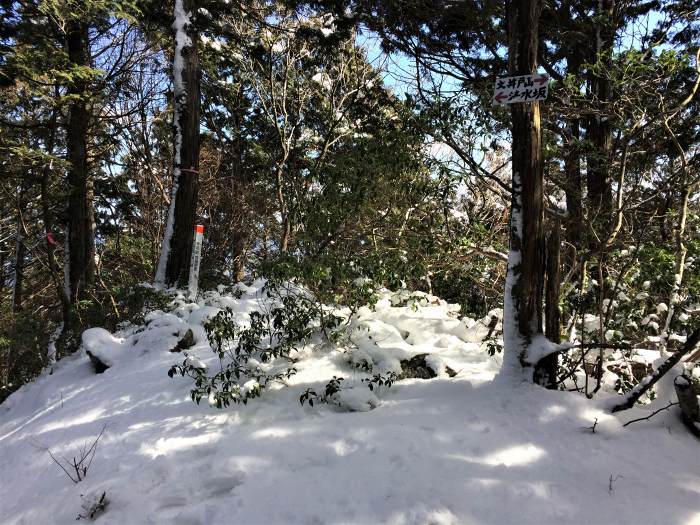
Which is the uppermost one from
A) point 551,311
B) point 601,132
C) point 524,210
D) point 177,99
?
point 177,99

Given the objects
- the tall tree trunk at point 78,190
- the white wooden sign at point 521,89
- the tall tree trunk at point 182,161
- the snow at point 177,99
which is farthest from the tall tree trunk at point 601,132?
the tall tree trunk at point 78,190

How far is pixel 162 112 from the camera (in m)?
11.3

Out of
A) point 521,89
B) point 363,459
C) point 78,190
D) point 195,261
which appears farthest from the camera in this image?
point 78,190

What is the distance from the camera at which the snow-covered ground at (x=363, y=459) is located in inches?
84.6

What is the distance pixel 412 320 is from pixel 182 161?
489cm

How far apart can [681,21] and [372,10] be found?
5093 millimetres

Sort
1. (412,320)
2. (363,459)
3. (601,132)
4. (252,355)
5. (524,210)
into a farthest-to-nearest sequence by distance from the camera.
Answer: (601,132)
(412,320)
(252,355)
(524,210)
(363,459)

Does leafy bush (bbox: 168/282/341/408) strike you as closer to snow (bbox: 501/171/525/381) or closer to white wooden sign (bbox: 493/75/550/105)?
snow (bbox: 501/171/525/381)

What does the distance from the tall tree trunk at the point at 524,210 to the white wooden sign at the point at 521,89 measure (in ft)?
0.42

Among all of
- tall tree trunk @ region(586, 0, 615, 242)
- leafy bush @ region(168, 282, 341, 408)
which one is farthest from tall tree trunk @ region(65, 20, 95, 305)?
tall tree trunk @ region(586, 0, 615, 242)

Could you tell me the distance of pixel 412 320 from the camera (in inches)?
202

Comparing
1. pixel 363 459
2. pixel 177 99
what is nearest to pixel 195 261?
pixel 177 99

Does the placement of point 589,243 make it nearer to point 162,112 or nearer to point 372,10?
point 372,10

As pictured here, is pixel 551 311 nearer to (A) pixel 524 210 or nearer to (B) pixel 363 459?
(A) pixel 524 210
